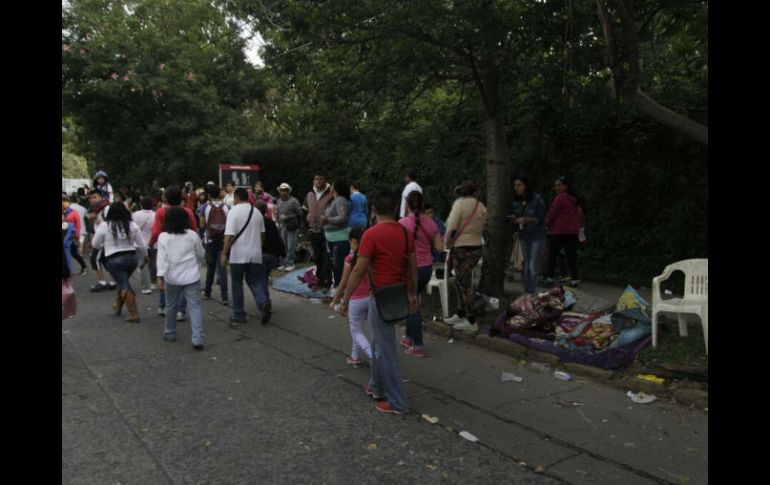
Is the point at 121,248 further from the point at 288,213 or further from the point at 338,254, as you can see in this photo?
the point at 288,213

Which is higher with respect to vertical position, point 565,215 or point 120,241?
point 565,215

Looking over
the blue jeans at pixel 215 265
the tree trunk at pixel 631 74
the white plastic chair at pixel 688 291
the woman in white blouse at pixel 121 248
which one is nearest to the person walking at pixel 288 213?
the blue jeans at pixel 215 265

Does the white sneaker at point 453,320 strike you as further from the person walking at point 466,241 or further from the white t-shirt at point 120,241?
the white t-shirt at point 120,241

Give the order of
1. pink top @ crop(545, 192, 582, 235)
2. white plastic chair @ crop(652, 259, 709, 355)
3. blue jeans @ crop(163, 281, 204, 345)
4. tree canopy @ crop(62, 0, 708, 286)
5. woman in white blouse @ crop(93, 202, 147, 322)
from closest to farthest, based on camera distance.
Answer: white plastic chair @ crop(652, 259, 709, 355) → tree canopy @ crop(62, 0, 708, 286) → blue jeans @ crop(163, 281, 204, 345) → woman in white blouse @ crop(93, 202, 147, 322) → pink top @ crop(545, 192, 582, 235)

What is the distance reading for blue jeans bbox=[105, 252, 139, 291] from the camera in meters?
7.89

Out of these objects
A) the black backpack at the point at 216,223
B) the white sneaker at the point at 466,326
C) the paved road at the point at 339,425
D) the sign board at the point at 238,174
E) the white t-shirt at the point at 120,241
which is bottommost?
the paved road at the point at 339,425

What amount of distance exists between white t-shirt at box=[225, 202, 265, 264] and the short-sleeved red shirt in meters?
3.31

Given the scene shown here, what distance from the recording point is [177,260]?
6684mm

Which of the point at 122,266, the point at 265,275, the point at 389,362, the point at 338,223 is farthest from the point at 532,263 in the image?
the point at 122,266

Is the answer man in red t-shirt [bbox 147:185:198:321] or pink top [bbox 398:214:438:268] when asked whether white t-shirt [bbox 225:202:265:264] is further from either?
pink top [bbox 398:214:438:268]

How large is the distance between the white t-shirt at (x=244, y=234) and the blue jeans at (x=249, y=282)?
0.14m

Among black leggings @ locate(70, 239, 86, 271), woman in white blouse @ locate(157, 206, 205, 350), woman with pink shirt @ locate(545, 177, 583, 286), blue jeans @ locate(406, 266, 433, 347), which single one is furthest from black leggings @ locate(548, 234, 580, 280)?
black leggings @ locate(70, 239, 86, 271)

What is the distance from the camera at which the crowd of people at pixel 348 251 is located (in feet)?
15.5

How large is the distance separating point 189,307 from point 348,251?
2.96m
